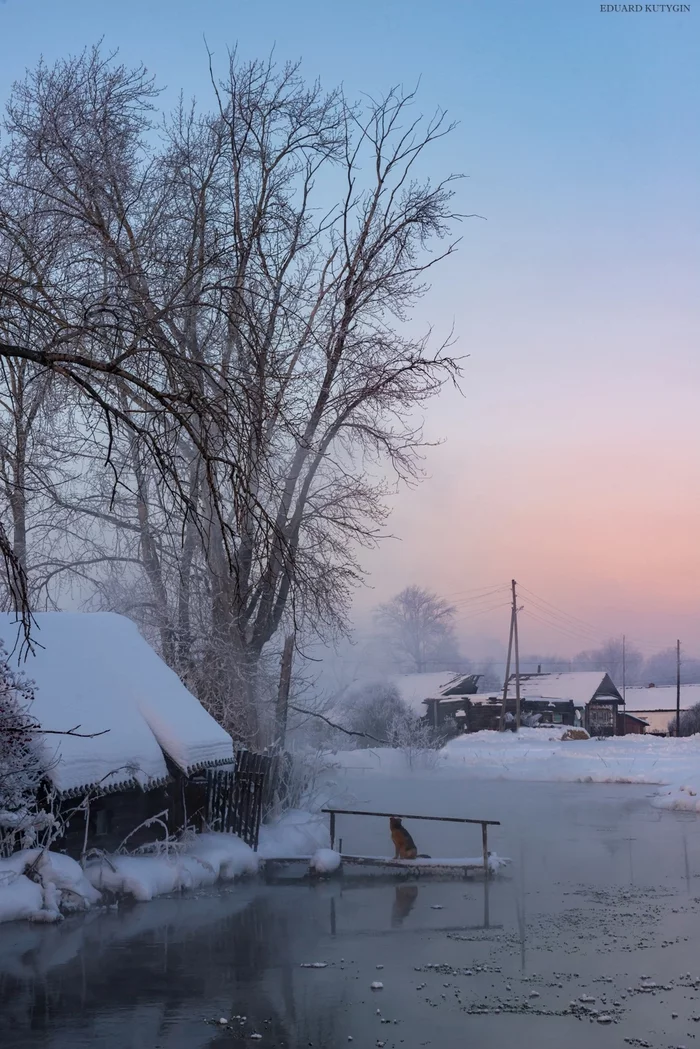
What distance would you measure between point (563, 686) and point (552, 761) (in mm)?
27897

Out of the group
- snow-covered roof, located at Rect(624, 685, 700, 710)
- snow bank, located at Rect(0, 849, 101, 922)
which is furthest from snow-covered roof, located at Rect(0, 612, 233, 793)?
snow-covered roof, located at Rect(624, 685, 700, 710)

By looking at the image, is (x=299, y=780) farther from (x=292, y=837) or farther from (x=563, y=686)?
(x=563, y=686)

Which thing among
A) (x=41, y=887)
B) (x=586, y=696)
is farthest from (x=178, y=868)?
(x=586, y=696)

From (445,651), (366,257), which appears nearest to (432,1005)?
(366,257)

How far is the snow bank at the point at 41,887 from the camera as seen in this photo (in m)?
13.7

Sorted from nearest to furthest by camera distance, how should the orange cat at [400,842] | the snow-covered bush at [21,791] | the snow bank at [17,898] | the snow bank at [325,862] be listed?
the snow-covered bush at [21,791] → the snow bank at [17,898] → the snow bank at [325,862] → the orange cat at [400,842]

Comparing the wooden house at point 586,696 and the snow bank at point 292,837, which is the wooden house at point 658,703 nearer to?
the wooden house at point 586,696

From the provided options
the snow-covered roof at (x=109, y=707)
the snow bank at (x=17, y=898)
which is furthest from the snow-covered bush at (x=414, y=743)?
the snow bank at (x=17, y=898)

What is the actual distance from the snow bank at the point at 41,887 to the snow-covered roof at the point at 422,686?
190 ft

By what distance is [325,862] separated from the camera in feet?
58.7

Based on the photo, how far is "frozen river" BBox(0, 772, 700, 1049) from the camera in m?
9.00

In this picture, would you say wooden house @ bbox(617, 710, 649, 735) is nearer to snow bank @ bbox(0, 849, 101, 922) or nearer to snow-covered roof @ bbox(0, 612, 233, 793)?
snow-covered roof @ bbox(0, 612, 233, 793)

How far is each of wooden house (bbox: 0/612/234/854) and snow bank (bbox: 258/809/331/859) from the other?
203 centimetres

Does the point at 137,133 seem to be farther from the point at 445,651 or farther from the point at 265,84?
the point at 445,651
